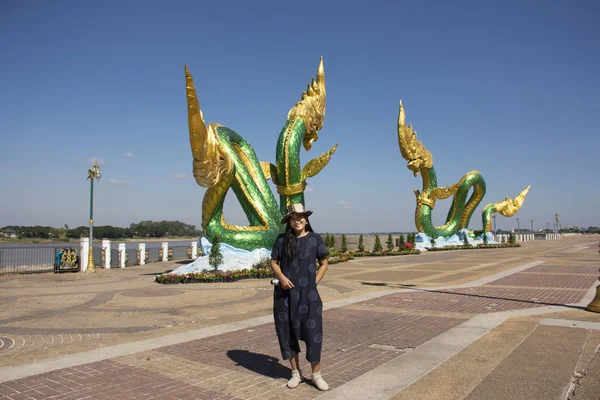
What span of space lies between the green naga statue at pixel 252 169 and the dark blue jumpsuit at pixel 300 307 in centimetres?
998

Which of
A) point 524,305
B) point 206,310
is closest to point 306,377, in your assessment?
point 206,310

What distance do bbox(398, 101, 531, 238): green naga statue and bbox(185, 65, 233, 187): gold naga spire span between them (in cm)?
1809

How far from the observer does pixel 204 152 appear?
1460 centimetres

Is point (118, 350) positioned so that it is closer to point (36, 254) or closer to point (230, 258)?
point (230, 258)

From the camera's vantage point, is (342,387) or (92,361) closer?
(342,387)

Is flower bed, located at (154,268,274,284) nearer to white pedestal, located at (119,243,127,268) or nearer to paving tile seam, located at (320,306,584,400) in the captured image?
paving tile seam, located at (320,306,584,400)

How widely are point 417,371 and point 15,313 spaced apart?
790 cm

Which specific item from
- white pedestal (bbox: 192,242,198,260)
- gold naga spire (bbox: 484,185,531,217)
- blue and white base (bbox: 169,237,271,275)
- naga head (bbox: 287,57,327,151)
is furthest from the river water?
gold naga spire (bbox: 484,185,531,217)

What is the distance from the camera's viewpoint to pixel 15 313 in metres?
8.79

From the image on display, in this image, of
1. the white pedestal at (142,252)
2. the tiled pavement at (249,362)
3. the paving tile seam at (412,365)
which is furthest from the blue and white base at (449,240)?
the paving tile seam at (412,365)

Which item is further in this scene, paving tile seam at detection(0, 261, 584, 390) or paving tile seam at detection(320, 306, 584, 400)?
paving tile seam at detection(0, 261, 584, 390)

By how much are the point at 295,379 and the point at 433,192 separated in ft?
99.2

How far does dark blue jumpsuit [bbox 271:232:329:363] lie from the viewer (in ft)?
13.9

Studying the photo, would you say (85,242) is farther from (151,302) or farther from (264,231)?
(151,302)
